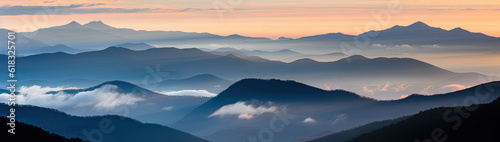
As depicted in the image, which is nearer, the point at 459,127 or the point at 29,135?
the point at 29,135

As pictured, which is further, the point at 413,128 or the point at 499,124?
the point at 413,128

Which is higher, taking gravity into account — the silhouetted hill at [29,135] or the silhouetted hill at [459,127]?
the silhouetted hill at [29,135]

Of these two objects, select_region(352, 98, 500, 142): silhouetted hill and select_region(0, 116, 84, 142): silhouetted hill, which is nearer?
select_region(0, 116, 84, 142): silhouetted hill

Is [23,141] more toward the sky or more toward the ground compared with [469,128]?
more toward the sky

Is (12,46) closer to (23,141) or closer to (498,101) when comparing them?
(23,141)

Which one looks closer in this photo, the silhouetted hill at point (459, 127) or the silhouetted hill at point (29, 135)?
the silhouetted hill at point (29, 135)

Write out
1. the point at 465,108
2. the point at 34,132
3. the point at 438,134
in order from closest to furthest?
the point at 34,132 < the point at 438,134 < the point at 465,108

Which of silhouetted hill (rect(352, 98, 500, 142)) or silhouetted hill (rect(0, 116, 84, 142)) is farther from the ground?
silhouetted hill (rect(0, 116, 84, 142))

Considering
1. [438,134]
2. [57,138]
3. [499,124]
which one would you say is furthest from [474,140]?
[57,138]
